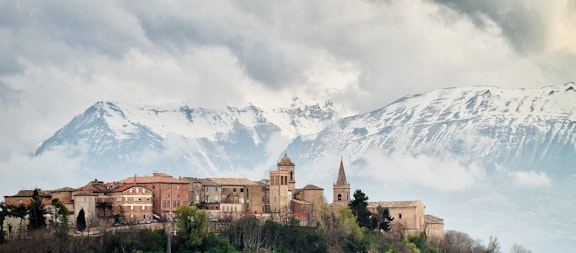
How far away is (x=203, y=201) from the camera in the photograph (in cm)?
11900

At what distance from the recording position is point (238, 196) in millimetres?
122000

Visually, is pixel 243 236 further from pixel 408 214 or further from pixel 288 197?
pixel 408 214

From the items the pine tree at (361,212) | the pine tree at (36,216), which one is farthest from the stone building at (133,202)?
the pine tree at (361,212)

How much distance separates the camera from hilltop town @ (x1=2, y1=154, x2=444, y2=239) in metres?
103

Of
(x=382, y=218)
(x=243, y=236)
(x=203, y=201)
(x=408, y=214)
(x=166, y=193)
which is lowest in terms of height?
(x=243, y=236)

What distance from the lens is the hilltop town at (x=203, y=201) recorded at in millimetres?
103062

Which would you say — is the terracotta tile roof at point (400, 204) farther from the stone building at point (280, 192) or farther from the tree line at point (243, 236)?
the stone building at point (280, 192)

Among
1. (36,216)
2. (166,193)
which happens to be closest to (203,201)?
(166,193)

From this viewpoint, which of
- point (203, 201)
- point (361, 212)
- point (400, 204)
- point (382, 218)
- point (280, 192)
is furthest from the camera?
point (400, 204)

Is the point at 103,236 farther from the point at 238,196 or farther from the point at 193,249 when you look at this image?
the point at 238,196

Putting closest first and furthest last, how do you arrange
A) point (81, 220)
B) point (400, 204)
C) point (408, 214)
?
1. point (81, 220)
2. point (408, 214)
3. point (400, 204)

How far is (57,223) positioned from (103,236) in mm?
6612

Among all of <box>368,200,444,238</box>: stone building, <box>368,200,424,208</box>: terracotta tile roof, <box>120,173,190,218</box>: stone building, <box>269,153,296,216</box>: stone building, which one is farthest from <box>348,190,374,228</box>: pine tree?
<box>120,173,190,218</box>: stone building

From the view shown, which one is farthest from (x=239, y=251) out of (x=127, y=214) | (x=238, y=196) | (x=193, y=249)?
(x=238, y=196)
